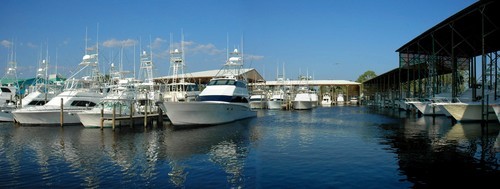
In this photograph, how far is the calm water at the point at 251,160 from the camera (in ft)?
43.9

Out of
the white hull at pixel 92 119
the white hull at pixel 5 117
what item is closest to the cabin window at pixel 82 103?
the white hull at pixel 92 119

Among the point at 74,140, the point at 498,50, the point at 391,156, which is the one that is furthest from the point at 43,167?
the point at 498,50

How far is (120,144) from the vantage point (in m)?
22.8

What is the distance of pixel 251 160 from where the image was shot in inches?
692

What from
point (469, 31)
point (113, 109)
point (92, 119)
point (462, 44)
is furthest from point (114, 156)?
point (462, 44)

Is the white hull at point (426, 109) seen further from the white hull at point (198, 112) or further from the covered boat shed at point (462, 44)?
the white hull at point (198, 112)

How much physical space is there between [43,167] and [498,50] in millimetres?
48958

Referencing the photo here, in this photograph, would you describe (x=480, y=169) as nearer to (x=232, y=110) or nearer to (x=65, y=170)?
(x=65, y=170)

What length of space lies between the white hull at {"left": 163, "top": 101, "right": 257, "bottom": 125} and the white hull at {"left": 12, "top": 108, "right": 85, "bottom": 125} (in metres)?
9.86

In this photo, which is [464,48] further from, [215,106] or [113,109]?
[113,109]

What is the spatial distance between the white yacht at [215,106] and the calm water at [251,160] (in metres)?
5.59

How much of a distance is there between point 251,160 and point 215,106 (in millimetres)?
17065

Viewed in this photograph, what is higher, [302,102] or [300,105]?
[302,102]

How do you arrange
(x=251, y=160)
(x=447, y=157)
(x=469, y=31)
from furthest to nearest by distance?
(x=469, y=31)
(x=251, y=160)
(x=447, y=157)
